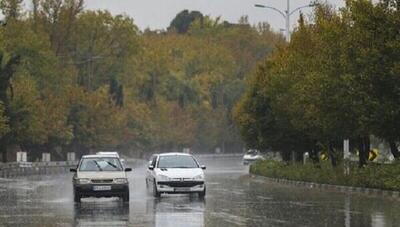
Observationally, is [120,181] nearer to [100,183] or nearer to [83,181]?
[100,183]

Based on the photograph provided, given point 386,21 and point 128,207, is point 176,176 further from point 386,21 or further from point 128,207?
point 386,21

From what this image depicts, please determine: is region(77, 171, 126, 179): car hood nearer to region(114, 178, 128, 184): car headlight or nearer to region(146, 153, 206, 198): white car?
region(114, 178, 128, 184): car headlight

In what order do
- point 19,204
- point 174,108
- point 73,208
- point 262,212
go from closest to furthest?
point 262,212 → point 73,208 → point 19,204 → point 174,108

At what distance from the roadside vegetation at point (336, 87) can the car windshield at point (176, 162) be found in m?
6.08

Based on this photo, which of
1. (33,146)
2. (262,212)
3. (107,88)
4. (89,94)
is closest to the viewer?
(262,212)

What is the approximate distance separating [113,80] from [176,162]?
252ft

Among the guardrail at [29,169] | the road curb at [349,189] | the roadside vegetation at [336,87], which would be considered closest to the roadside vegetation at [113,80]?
the guardrail at [29,169]

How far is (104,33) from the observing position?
351 ft

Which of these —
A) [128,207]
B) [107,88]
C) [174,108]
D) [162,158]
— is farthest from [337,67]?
[174,108]

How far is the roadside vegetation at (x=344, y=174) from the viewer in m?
33.5

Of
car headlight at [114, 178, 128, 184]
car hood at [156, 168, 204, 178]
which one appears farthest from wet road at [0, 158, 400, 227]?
car hood at [156, 168, 204, 178]

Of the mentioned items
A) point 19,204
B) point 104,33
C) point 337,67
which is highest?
point 104,33

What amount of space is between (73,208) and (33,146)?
6091cm

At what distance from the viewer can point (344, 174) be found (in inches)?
1537
